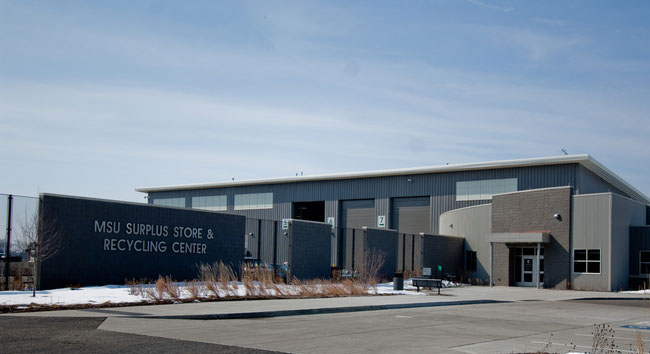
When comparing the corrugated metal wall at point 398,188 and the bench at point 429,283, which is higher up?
the corrugated metal wall at point 398,188

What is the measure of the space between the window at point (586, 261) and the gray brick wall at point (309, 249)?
14.7 metres

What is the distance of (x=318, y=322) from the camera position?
16.2 m

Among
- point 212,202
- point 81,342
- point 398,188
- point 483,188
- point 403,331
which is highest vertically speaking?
point 398,188

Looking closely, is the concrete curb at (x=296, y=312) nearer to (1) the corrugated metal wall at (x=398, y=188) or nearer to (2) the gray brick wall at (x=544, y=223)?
(2) the gray brick wall at (x=544, y=223)

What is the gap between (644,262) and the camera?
38.0 metres

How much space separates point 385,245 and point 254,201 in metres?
26.3

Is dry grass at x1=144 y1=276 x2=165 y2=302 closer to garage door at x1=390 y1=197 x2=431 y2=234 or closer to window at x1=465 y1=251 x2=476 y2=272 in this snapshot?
window at x1=465 y1=251 x2=476 y2=272

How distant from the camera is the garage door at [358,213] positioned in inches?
2211

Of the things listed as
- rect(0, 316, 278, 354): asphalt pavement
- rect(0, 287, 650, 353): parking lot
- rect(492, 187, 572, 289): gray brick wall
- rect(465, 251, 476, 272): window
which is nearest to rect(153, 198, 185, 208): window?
rect(465, 251, 476, 272): window

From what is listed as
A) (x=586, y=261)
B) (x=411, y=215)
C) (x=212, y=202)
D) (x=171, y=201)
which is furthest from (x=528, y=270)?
(x=171, y=201)

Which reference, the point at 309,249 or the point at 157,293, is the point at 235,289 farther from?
the point at 309,249

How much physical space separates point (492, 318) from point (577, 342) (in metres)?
5.14

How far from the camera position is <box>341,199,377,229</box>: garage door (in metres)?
Result: 56.2

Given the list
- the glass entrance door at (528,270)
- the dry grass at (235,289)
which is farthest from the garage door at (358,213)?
the dry grass at (235,289)
